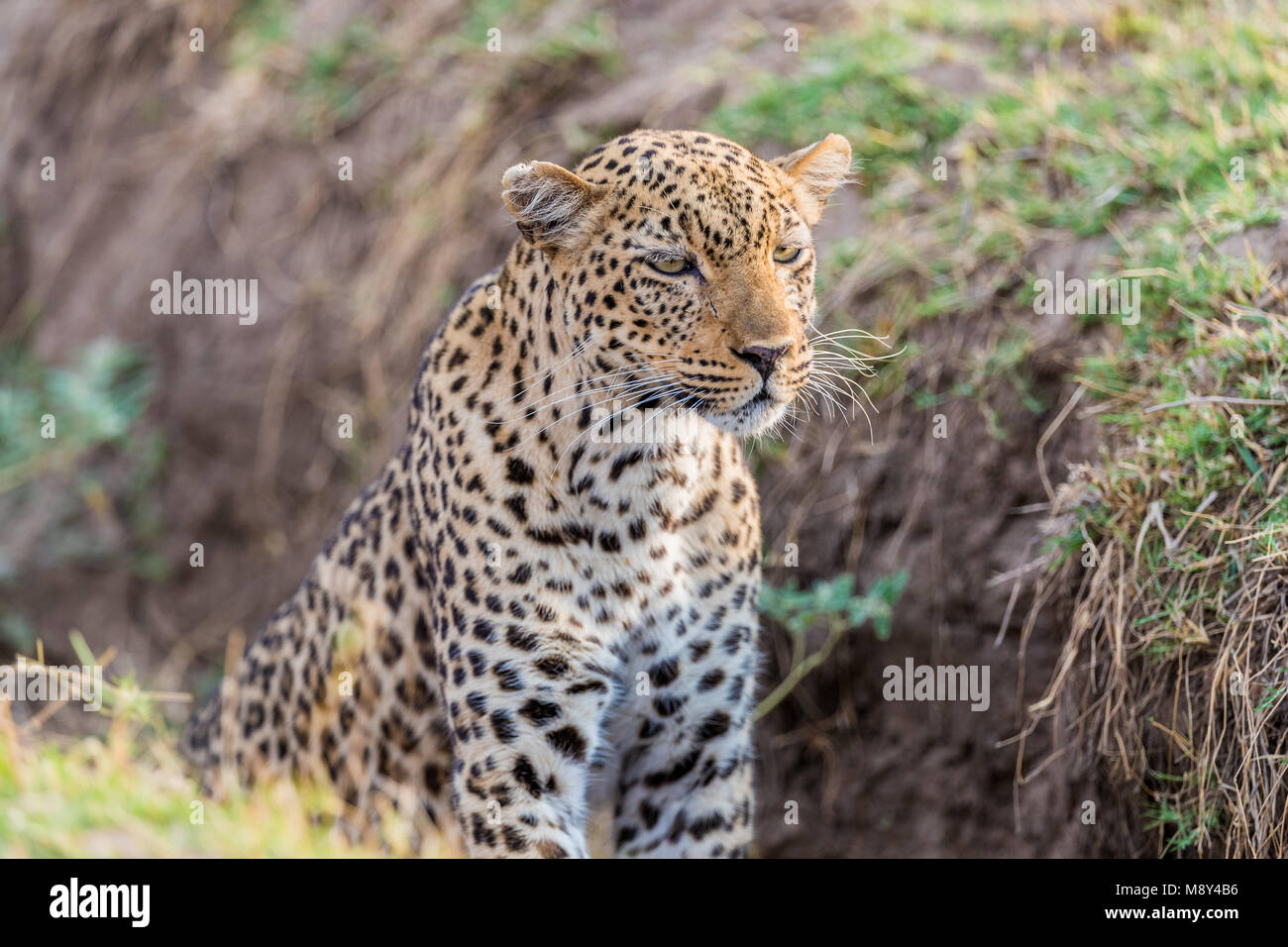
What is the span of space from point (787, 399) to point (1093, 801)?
1.96 m

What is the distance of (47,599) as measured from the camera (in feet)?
32.2

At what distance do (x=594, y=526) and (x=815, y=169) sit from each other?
1.40 meters

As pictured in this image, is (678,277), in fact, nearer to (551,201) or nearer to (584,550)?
(551,201)

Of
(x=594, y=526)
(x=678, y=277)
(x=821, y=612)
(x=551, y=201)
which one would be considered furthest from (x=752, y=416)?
(x=821, y=612)

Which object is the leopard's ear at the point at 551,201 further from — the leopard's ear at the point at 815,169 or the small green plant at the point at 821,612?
the small green plant at the point at 821,612

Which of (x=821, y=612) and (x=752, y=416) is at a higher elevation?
(x=752, y=416)

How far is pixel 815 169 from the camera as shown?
4.70 m

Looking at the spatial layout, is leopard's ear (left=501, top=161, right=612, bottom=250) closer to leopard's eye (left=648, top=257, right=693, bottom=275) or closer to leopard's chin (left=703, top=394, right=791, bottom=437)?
leopard's eye (left=648, top=257, right=693, bottom=275)

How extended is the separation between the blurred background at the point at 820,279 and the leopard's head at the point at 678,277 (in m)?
1.60

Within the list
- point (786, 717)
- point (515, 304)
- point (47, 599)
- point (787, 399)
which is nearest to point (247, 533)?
point (47, 599)

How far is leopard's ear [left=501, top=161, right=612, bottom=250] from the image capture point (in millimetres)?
4199

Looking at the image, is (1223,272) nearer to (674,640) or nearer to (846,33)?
(674,640)

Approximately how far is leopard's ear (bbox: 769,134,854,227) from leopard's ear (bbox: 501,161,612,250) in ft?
2.32

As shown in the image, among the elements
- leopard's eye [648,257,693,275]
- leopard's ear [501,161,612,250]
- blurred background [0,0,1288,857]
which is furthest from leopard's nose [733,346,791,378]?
blurred background [0,0,1288,857]
